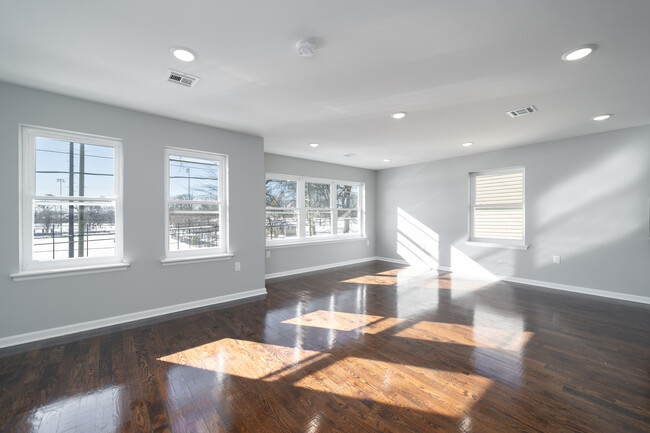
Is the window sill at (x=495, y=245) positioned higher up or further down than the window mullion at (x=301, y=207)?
further down

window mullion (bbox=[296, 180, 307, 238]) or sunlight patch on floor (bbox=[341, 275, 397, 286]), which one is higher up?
window mullion (bbox=[296, 180, 307, 238])

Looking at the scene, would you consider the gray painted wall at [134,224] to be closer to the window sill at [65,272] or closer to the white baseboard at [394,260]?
the window sill at [65,272]

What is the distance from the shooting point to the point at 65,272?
9.65ft

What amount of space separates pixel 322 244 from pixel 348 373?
4269 millimetres

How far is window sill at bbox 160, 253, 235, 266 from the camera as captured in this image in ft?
11.8

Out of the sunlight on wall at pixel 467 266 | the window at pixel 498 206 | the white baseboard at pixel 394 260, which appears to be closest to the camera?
the window at pixel 498 206

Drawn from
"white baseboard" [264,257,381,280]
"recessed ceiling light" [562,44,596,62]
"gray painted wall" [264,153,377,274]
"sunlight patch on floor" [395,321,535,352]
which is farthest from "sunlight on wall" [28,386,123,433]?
"recessed ceiling light" [562,44,596,62]

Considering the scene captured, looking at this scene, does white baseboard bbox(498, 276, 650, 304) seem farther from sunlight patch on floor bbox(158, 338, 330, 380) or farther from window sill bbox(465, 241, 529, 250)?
sunlight patch on floor bbox(158, 338, 330, 380)

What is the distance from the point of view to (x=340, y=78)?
102 inches

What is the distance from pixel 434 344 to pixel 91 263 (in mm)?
3800

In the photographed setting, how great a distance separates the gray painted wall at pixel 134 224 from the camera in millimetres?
2721

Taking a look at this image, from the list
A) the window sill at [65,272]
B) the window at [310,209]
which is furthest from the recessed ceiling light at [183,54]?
the window at [310,209]

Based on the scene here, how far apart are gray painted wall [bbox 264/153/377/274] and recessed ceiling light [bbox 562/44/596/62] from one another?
458cm

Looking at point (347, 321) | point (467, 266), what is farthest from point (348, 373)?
point (467, 266)
